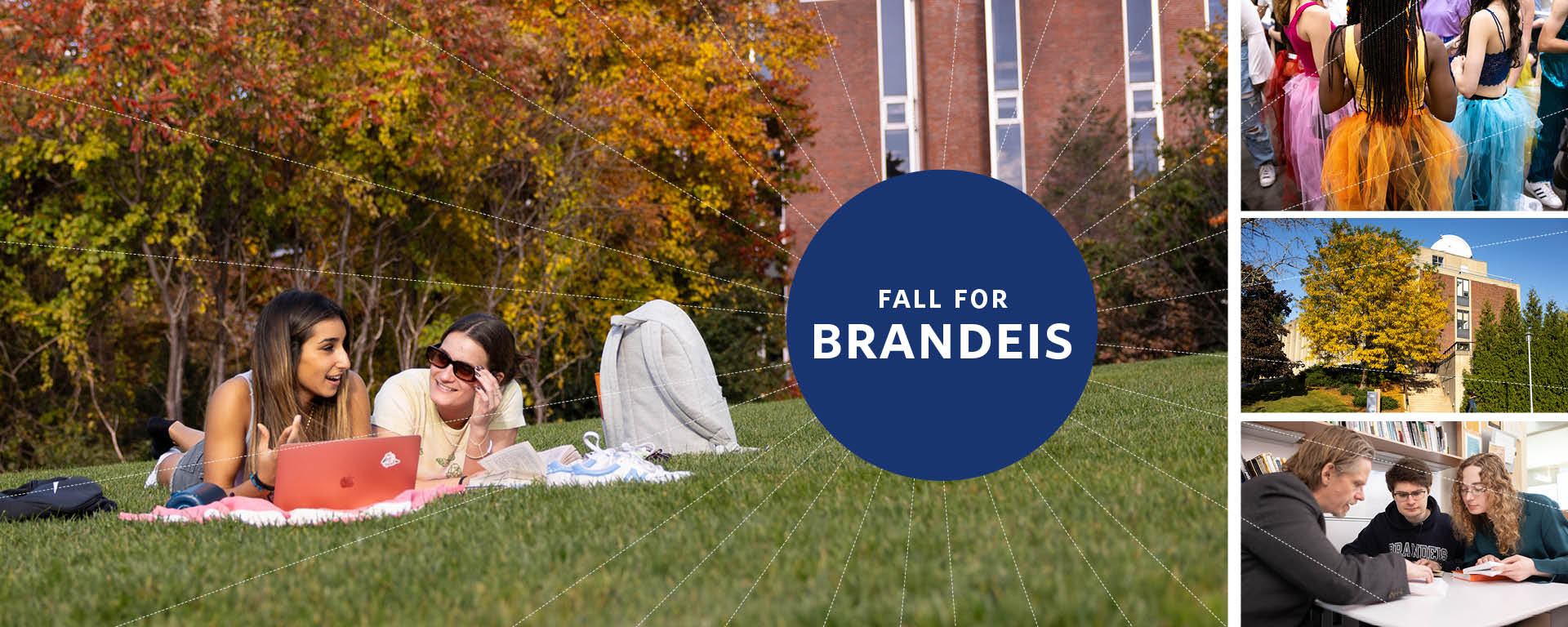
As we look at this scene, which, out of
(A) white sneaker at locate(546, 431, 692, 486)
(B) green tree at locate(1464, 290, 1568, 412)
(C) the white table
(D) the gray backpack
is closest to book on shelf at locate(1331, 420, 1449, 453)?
(B) green tree at locate(1464, 290, 1568, 412)

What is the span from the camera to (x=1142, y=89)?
1814 cm

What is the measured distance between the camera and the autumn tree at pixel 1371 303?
101 inches

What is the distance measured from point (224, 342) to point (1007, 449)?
12.8 metres

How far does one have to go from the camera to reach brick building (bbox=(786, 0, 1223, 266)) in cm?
1734

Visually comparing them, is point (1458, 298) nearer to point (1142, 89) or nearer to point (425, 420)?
point (425, 420)

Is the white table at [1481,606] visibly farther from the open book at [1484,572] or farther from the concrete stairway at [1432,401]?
the concrete stairway at [1432,401]

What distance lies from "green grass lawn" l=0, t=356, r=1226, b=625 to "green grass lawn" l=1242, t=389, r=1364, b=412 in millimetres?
523

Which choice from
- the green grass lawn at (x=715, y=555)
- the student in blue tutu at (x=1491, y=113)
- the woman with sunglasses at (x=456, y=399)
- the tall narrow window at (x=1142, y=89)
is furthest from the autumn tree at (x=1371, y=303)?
the tall narrow window at (x=1142, y=89)

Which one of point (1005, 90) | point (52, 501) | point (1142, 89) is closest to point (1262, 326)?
point (52, 501)

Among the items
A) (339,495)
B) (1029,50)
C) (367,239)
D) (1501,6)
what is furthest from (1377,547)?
(1029,50)

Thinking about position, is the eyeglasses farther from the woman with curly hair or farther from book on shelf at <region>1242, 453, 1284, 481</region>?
the woman with curly hair

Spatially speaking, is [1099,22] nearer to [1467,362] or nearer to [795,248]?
[795,248]

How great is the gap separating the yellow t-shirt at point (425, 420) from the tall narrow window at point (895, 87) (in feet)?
40.4

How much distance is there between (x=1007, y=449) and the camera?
3213 mm
